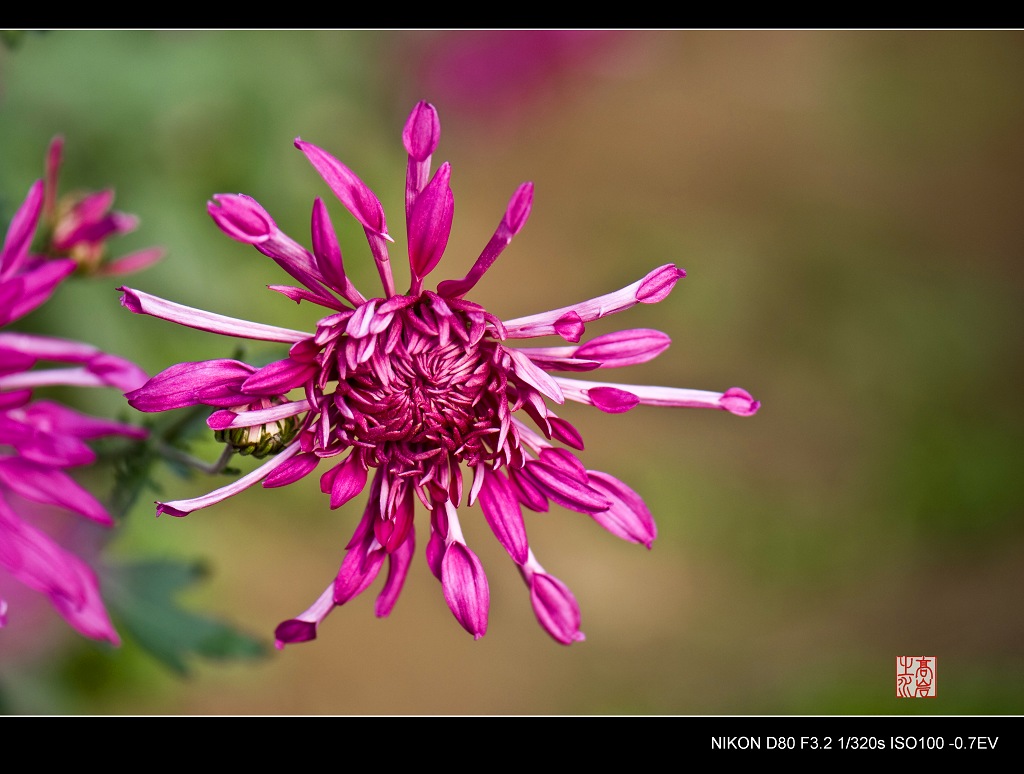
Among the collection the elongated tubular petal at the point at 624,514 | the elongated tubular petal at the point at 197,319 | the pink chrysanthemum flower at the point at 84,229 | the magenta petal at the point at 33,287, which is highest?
the pink chrysanthemum flower at the point at 84,229

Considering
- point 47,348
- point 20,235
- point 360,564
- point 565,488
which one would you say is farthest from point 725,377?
point 20,235

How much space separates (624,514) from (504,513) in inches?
8.4

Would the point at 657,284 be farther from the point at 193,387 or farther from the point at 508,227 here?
the point at 193,387

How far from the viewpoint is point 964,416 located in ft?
14.5

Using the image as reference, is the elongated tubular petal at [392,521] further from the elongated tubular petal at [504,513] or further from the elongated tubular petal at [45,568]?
the elongated tubular petal at [45,568]

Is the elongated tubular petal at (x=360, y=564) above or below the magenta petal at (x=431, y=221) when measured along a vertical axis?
below

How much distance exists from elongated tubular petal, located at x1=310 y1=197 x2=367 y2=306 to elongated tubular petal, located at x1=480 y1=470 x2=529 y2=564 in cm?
37

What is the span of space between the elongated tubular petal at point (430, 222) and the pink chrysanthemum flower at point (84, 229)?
0.90m

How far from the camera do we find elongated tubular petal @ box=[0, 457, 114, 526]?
1.42 m

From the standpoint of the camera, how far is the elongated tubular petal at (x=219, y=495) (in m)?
1.21

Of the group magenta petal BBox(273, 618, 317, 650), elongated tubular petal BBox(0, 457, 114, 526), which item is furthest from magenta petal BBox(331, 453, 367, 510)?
elongated tubular petal BBox(0, 457, 114, 526)

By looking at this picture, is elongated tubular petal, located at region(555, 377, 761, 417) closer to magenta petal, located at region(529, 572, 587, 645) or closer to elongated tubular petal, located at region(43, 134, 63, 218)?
magenta petal, located at region(529, 572, 587, 645)

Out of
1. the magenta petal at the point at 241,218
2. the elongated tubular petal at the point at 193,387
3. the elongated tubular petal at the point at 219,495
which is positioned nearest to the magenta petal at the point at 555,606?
the elongated tubular petal at the point at 219,495
